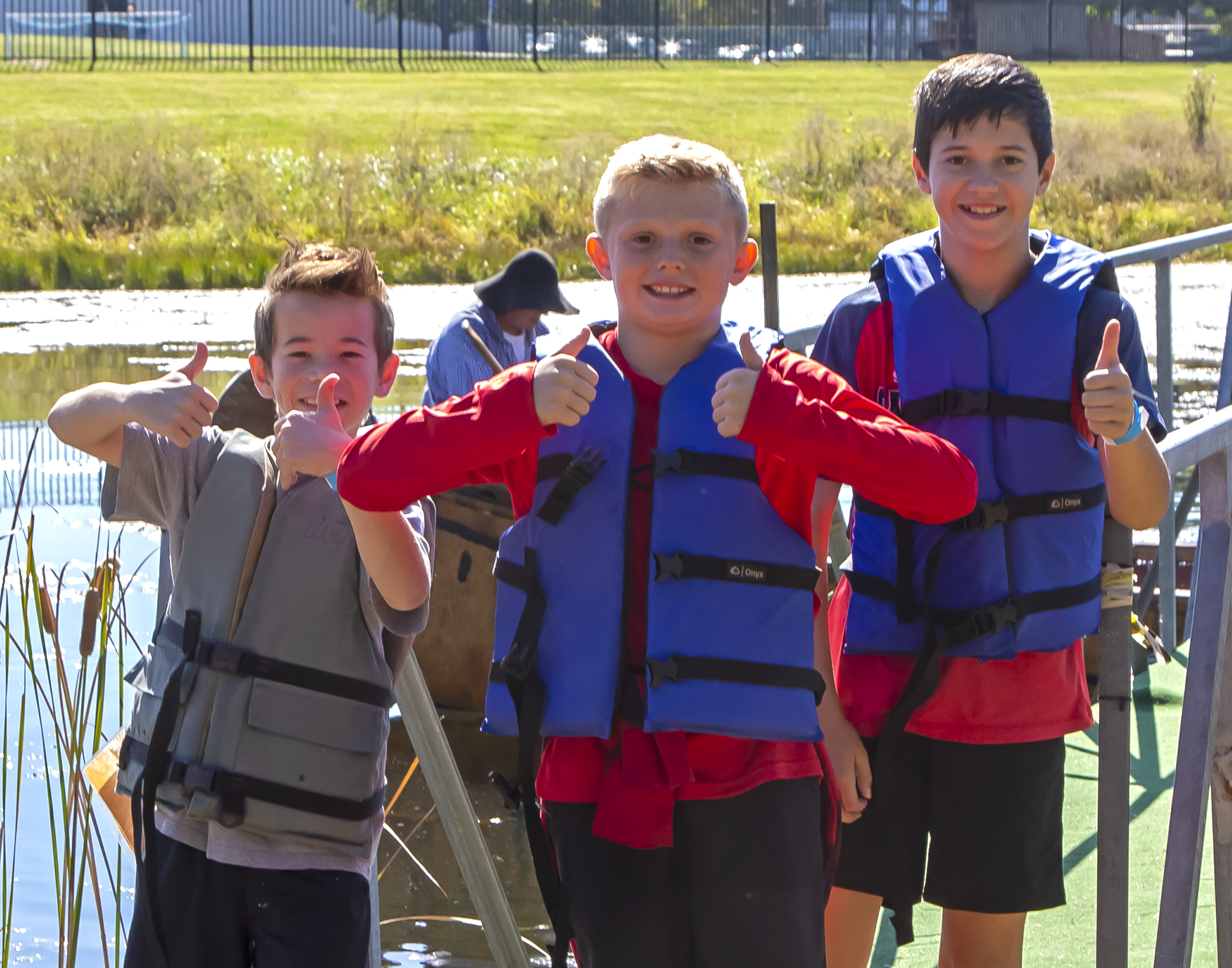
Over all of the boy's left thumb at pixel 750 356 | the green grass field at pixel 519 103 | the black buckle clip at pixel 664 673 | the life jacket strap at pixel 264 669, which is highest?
the green grass field at pixel 519 103

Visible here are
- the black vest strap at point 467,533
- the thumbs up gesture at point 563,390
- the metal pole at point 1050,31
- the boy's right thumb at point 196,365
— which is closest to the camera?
the thumbs up gesture at point 563,390

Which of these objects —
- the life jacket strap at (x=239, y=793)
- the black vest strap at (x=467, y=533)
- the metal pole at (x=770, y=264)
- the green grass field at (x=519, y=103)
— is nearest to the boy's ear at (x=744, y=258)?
the life jacket strap at (x=239, y=793)

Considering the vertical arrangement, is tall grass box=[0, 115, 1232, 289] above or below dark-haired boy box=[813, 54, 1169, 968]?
above

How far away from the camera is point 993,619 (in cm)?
239

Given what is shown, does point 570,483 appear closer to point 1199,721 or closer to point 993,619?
point 993,619

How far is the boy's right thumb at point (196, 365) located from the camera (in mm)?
2301

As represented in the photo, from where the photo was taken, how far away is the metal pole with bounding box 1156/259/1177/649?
178 inches

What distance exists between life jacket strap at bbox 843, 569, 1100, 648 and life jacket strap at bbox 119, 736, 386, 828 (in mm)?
917

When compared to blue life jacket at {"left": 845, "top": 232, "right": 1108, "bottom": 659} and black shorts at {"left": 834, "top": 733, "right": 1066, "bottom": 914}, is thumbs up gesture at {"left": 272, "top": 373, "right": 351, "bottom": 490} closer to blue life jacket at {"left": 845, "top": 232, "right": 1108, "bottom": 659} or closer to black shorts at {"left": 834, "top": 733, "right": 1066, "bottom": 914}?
blue life jacket at {"left": 845, "top": 232, "right": 1108, "bottom": 659}

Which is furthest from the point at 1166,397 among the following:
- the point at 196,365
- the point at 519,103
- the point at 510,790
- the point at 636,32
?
the point at 636,32

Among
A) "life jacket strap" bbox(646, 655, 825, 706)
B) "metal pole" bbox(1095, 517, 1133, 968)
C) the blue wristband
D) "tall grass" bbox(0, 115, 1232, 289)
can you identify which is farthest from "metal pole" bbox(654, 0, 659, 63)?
"life jacket strap" bbox(646, 655, 825, 706)

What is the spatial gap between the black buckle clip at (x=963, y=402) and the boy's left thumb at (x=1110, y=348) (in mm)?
292

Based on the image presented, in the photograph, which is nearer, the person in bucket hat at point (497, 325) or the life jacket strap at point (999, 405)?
the life jacket strap at point (999, 405)

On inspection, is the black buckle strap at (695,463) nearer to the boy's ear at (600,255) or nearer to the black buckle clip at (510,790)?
the boy's ear at (600,255)
